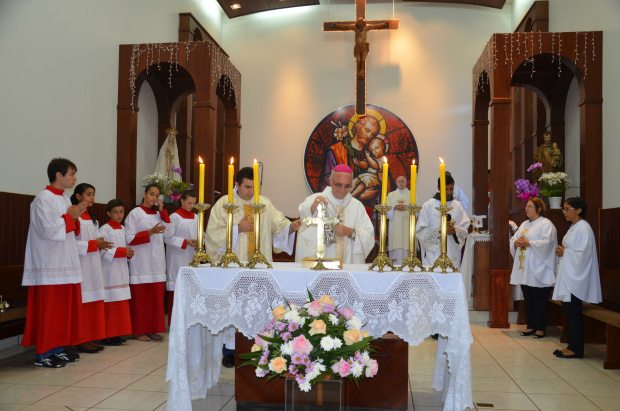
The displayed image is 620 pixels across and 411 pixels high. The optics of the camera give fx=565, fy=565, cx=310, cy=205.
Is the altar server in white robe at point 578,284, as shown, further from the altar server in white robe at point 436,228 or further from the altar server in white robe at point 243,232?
the altar server in white robe at point 243,232

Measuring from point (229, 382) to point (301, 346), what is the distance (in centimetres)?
216

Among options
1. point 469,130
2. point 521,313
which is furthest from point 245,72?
point 521,313

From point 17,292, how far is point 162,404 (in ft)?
7.89

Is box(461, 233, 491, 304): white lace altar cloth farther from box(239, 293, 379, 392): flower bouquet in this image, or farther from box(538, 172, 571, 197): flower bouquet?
box(239, 293, 379, 392): flower bouquet

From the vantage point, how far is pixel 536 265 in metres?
6.92

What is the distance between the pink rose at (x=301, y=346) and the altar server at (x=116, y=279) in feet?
12.9

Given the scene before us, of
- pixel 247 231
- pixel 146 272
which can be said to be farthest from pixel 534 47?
pixel 146 272

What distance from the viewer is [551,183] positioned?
7867 mm

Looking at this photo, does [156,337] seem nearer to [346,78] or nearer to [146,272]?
[146,272]

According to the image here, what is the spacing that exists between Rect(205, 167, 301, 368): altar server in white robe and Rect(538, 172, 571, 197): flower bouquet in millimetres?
4459

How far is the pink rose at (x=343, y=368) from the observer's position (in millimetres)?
2787

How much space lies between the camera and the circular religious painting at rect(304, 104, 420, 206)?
37.9 feet

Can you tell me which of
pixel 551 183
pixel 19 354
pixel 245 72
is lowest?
pixel 19 354

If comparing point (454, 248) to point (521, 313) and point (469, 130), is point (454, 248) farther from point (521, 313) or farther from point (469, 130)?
point (469, 130)
